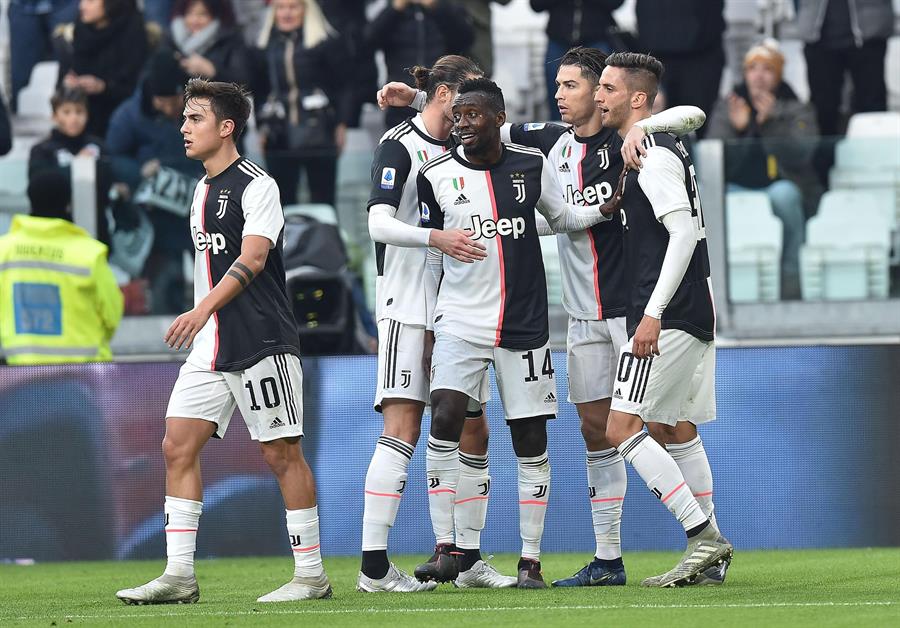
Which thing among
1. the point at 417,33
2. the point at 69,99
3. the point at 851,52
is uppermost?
the point at 417,33

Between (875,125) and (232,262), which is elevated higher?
(875,125)

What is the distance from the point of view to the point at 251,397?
6.69 meters

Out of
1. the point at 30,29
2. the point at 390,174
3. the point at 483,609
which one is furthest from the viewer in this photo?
the point at 30,29

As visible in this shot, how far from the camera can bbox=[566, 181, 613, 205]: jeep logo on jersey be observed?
7.35 metres

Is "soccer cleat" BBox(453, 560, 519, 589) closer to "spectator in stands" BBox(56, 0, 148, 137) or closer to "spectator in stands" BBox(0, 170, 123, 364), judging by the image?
"spectator in stands" BBox(0, 170, 123, 364)

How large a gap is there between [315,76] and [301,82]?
0.40ft

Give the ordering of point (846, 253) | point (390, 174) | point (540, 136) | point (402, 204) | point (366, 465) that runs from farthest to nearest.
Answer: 1. point (846, 253)
2. point (366, 465)
3. point (540, 136)
4. point (402, 204)
5. point (390, 174)

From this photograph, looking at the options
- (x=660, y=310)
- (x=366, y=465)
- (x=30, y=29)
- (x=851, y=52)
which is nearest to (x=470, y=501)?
(x=660, y=310)

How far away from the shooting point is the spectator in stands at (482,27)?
12.8 m

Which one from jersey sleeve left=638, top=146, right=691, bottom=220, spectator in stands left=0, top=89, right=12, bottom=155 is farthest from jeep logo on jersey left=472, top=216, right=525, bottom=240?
spectator in stands left=0, top=89, right=12, bottom=155

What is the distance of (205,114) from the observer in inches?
271

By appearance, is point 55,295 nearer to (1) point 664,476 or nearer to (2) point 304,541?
(2) point 304,541

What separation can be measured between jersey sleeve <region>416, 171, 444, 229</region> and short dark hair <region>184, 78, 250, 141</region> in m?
0.83

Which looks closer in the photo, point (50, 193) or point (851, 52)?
point (50, 193)
